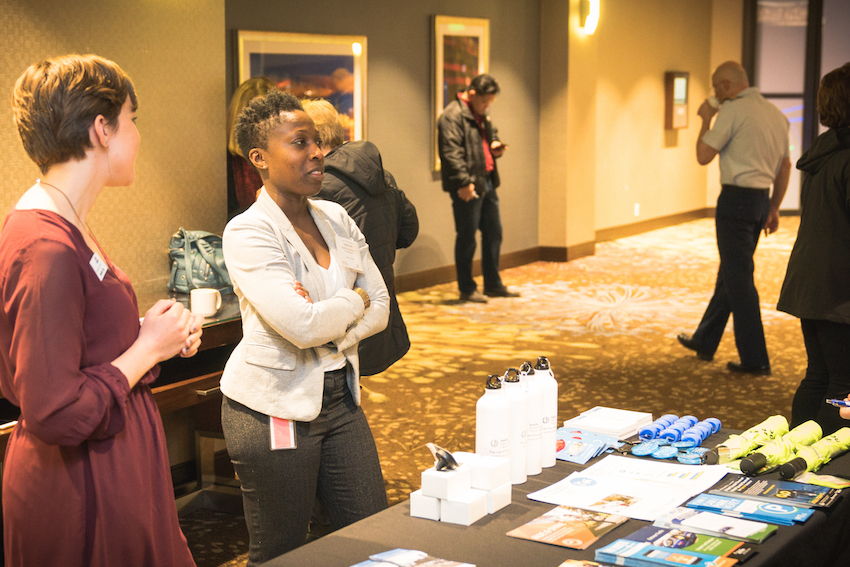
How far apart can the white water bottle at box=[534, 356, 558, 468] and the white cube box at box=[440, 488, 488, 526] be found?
12.0 inches

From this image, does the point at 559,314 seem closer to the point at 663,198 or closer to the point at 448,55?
the point at 448,55

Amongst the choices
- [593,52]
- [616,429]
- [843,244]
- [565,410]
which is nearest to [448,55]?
[593,52]

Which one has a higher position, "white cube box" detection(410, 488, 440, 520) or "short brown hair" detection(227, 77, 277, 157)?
"short brown hair" detection(227, 77, 277, 157)

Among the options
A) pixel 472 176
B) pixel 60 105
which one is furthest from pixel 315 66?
pixel 60 105

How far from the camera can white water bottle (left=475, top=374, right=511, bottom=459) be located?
194 centimetres

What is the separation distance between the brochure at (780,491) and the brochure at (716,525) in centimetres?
14

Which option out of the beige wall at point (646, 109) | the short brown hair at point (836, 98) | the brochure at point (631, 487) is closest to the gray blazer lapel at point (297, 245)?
the brochure at point (631, 487)

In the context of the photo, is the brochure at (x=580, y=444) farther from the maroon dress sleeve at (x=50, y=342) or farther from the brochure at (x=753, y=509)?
the maroon dress sleeve at (x=50, y=342)

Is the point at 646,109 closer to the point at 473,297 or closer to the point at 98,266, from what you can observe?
the point at 473,297

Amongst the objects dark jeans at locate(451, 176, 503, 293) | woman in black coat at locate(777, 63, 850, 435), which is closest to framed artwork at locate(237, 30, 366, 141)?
dark jeans at locate(451, 176, 503, 293)

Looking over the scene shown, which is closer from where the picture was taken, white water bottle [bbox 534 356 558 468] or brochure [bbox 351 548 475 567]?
brochure [bbox 351 548 475 567]

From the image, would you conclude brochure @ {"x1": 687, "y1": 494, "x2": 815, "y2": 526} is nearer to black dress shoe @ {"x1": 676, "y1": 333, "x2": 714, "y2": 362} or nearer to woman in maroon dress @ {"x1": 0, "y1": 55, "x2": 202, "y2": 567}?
woman in maroon dress @ {"x1": 0, "y1": 55, "x2": 202, "y2": 567}

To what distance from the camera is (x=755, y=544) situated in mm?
1701

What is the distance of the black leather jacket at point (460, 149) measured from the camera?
7.63 metres
